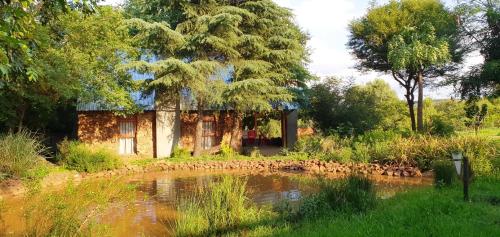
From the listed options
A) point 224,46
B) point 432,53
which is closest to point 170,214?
point 224,46

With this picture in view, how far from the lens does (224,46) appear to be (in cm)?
1698

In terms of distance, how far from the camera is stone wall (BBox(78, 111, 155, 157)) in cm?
1841

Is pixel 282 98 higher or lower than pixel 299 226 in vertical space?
higher

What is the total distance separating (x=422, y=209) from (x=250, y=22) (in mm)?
13485

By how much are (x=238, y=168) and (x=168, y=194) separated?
508 cm

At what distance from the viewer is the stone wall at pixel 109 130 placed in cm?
1841

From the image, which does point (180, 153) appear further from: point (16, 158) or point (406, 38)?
point (406, 38)

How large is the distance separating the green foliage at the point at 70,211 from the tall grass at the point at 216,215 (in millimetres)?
997

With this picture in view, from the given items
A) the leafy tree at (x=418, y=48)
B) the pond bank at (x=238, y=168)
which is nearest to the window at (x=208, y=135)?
the pond bank at (x=238, y=168)

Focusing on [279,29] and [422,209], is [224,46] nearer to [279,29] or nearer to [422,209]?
[279,29]

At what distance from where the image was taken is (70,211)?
4.70 m

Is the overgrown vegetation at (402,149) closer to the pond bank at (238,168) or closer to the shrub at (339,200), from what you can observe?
the pond bank at (238,168)

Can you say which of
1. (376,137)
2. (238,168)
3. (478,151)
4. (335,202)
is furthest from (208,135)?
(335,202)

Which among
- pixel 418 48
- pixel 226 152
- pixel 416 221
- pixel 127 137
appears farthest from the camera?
pixel 127 137
